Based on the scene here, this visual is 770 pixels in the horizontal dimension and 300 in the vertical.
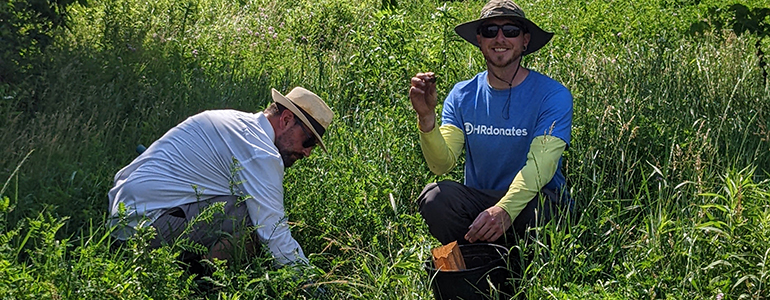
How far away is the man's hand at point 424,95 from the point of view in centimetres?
454

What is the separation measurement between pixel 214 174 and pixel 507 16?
175 centimetres

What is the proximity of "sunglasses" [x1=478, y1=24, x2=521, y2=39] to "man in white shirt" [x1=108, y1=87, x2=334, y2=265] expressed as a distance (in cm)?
98

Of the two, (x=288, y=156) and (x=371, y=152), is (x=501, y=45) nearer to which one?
(x=288, y=156)

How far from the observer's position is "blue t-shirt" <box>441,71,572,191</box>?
480cm

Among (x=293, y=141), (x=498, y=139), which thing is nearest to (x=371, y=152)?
(x=293, y=141)

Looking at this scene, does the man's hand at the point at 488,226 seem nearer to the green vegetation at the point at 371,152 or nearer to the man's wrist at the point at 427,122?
the green vegetation at the point at 371,152

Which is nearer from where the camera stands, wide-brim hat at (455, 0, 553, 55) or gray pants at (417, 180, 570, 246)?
gray pants at (417, 180, 570, 246)

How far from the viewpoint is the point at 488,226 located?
4.41 metres

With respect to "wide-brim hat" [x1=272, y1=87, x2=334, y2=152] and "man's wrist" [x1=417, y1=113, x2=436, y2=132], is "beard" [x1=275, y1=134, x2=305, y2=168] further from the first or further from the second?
"man's wrist" [x1=417, y1=113, x2=436, y2=132]

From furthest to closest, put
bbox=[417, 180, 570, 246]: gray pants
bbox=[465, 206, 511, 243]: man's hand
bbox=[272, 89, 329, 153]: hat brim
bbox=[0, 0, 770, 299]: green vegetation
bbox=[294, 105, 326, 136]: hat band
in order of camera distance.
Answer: bbox=[294, 105, 326, 136]: hat band < bbox=[272, 89, 329, 153]: hat brim < bbox=[417, 180, 570, 246]: gray pants < bbox=[465, 206, 511, 243]: man's hand < bbox=[0, 0, 770, 299]: green vegetation

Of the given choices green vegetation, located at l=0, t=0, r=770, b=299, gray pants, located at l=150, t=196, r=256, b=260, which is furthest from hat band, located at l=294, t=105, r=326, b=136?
gray pants, located at l=150, t=196, r=256, b=260

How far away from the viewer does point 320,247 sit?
5.24 m

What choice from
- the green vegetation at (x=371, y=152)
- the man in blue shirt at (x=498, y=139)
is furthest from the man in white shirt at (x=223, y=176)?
the man in blue shirt at (x=498, y=139)

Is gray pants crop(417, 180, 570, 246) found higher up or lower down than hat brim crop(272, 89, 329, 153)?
lower down
